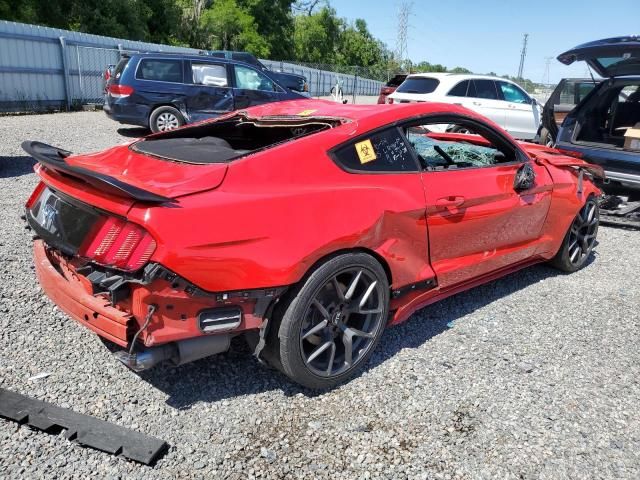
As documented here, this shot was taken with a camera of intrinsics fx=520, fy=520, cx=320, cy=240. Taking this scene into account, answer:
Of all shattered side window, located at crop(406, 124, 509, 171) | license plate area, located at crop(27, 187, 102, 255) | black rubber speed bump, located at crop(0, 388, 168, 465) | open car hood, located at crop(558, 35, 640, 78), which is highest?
open car hood, located at crop(558, 35, 640, 78)

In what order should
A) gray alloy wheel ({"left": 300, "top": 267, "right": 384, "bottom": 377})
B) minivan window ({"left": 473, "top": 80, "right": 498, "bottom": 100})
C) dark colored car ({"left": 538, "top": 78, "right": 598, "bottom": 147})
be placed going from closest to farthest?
gray alloy wheel ({"left": 300, "top": 267, "right": 384, "bottom": 377}), dark colored car ({"left": 538, "top": 78, "right": 598, "bottom": 147}), minivan window ({"left": 473, "top": 80, "right": 498, "bottom": 100})

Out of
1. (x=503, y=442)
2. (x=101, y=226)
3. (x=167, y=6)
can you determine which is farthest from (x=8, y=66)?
(x=167, y=6)

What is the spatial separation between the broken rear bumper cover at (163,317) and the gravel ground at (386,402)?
410mm

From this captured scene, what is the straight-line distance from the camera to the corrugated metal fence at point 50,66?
13531mm

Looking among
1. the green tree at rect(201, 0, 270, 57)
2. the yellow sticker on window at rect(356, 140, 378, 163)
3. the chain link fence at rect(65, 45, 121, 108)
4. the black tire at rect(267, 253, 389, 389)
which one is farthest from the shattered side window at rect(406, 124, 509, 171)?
the green tree at rect(201, 0, 270, 57)

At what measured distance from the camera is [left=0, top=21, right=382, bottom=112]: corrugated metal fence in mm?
13531

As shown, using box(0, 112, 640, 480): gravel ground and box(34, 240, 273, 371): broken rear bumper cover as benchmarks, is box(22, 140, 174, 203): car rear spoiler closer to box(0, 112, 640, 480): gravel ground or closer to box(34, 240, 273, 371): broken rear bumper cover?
box(34, 240, 273, 371): broken rear bumper cover

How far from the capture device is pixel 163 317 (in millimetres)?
2254

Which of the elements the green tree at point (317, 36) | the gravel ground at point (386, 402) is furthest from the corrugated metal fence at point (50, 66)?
the green tree at point (317, 36)

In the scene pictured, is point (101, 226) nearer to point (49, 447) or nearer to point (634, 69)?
point (49, 447)

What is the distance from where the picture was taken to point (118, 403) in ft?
8.54

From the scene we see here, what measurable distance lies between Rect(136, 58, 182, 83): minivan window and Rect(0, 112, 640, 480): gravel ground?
778cm

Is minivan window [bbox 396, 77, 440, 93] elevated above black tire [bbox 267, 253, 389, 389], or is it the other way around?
minivan window [bbox 396, 77, 440, 93]

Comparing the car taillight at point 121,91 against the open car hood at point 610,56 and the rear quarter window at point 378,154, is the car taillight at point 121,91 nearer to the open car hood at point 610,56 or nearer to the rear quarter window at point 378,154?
the open car hood at point 610,56
